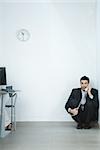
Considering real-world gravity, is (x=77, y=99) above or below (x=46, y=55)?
Answer: below

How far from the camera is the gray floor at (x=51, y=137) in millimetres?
4918

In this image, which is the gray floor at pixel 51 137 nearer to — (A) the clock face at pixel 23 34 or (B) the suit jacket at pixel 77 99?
(B) the suit jacket at pixel 77 99

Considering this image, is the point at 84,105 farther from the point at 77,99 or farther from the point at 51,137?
the point at 51,137

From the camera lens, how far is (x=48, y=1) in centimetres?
722

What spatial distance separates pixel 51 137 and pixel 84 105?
137 centimetres

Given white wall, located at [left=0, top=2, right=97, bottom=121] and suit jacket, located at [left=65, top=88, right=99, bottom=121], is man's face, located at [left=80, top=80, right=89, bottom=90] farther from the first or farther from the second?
white wall, located at [left=0, top=2, right=97, bottom=121]

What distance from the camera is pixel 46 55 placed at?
23.9ft

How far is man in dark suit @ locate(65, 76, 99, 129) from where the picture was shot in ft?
22.0

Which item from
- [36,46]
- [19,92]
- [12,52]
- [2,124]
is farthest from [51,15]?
[2,124]

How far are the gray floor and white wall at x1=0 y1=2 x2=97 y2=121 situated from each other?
37 centimetres

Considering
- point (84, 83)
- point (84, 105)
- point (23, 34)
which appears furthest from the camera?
point (23, 34)

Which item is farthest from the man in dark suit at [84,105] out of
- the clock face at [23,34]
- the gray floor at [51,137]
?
the clock face at [23,34]

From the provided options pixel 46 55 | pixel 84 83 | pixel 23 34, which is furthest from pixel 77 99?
pixel 23 34

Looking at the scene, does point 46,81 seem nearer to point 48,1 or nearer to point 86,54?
point 86,54
